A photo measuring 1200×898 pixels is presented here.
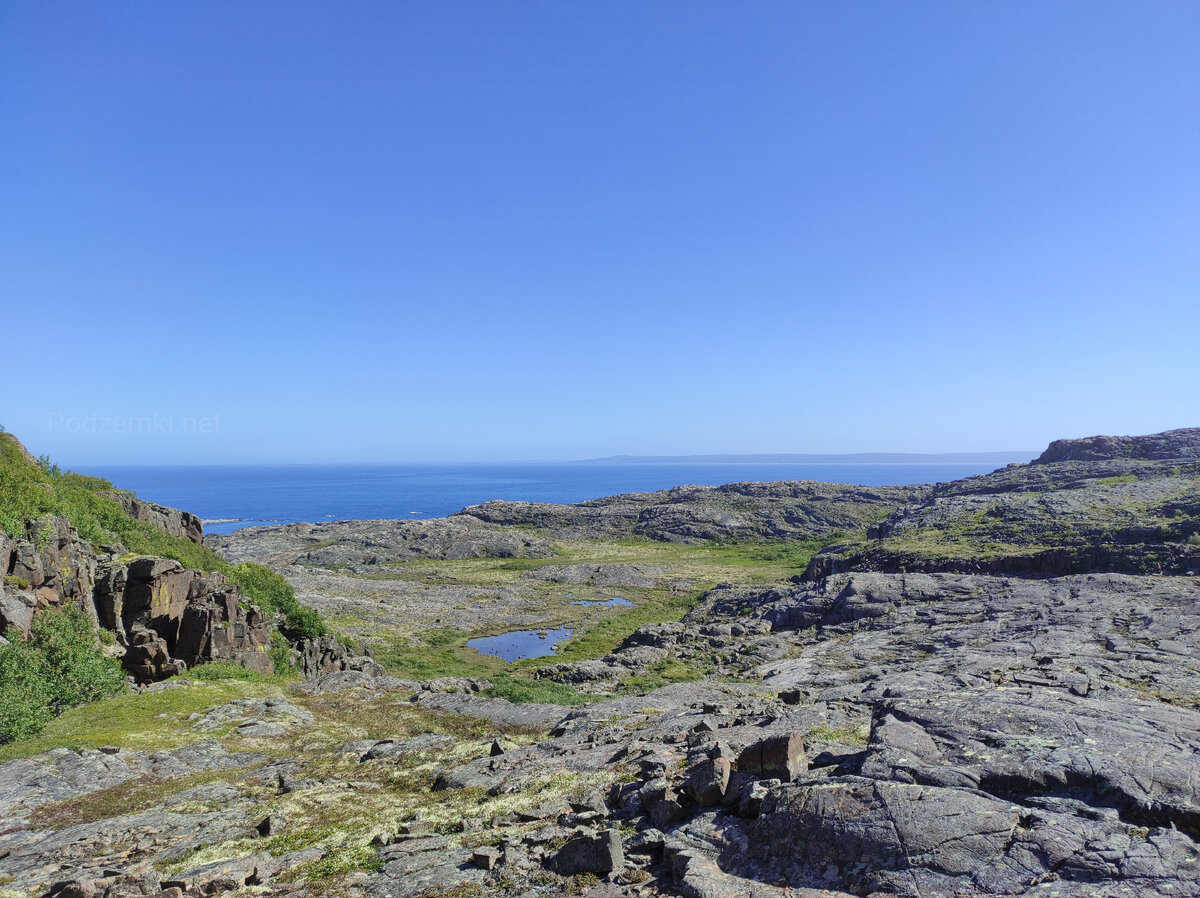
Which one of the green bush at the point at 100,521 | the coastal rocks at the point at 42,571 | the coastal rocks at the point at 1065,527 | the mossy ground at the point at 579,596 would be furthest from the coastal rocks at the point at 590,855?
the coastal rocks at the point at 1065,527

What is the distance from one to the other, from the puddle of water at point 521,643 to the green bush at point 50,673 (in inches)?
1677

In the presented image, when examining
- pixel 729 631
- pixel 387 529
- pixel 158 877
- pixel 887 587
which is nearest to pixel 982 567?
pixel 887 587

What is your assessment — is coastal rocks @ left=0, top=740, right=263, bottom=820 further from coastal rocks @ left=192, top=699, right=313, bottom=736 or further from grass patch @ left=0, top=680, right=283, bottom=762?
coastal rocks @ left=192, top=699, right=313, bottom=736

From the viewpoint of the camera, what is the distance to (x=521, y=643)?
77.7 metres

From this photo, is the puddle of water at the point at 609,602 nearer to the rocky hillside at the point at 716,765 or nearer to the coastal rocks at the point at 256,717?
the rocky hillside at the point at 716,765

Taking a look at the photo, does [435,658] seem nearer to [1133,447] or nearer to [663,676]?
[663,676]

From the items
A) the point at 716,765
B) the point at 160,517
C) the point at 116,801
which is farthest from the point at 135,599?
the point at 716,765

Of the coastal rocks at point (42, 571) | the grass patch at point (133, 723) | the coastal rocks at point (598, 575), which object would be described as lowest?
the coastal rocks at point (598, 575)

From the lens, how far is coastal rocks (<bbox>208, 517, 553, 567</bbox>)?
135m

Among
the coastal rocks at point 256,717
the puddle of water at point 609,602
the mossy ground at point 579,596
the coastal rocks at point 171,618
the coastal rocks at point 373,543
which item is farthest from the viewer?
the coastal rocks at point 373,543

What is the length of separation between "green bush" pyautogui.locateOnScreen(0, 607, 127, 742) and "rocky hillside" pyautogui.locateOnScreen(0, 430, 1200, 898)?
155 cm

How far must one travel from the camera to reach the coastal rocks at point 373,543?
134875 millimetres

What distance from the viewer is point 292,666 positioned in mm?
46031

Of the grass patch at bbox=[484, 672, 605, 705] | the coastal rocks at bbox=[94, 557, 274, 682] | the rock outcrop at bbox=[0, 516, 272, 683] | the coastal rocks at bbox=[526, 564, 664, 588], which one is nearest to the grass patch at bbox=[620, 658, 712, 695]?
the grass patch at bbox=[484, 672, 605, 705]
